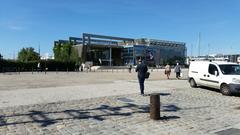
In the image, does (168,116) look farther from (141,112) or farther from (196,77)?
(196,77)

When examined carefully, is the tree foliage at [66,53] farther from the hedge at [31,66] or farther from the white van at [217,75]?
the white van at [217,75]

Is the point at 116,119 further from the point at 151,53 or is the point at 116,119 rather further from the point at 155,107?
the point at 151,53

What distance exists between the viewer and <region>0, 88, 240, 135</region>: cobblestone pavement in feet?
23.7

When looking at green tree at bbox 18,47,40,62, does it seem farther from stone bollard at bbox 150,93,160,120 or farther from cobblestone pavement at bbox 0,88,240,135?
stone bollard at bbox 150,93,160,120

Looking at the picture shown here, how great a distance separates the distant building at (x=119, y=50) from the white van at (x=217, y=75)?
8423 centimetres

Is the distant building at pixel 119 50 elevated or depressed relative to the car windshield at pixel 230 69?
elevated

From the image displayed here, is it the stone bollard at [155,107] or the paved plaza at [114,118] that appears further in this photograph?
the stone bollard at [155,107]

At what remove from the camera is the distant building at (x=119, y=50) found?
106 metres

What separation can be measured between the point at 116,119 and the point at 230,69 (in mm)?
10104

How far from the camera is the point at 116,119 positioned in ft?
27.8

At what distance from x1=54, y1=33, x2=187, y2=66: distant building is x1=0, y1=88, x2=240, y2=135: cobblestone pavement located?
91342mm

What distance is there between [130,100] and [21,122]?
527cm

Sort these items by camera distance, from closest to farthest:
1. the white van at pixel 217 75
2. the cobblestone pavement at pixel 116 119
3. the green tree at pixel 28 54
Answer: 1. the cobblestone pavement at pixel 116 119
2. the white van at pixel 217 75
3. the green tree at pixel 28 54

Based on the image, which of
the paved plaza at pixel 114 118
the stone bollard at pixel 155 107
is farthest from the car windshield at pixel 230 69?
the stone bollard at pixel 155 107
